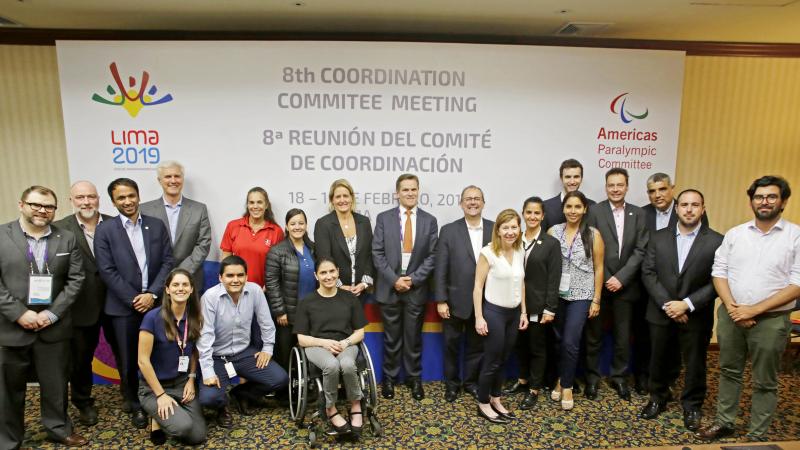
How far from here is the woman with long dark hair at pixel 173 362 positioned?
2.93 metres

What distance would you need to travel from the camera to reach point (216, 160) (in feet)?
12.4

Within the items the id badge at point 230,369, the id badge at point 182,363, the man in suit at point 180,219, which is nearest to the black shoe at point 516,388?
the id badge at point 230,369

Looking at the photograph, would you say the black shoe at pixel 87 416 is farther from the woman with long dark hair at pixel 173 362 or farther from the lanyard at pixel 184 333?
the lanyard at pixel 184 333

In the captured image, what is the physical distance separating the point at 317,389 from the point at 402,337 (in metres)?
0.91

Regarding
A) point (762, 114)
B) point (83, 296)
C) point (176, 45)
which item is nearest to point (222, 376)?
point (83, 296)

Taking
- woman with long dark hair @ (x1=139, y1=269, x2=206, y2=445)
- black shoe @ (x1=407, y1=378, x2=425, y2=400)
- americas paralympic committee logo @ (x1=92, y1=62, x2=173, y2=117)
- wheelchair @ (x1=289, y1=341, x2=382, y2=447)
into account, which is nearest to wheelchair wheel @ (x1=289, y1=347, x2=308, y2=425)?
wheelchair @ (x1=289, y1=341, x2=382, y2=447)

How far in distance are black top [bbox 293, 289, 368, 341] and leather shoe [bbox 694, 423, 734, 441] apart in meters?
2.61

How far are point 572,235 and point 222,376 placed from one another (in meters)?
2.83

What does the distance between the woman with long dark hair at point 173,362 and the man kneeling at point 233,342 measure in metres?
0.10

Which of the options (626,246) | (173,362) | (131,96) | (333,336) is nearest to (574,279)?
(626,246)

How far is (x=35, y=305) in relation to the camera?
111 inches

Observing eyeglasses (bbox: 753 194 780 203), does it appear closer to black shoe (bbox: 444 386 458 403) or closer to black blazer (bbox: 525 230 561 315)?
black blazer (bbox: 525 230 561 315)

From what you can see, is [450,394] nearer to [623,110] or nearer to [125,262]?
[125,262]

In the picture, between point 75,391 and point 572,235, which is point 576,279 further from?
point 75,391
